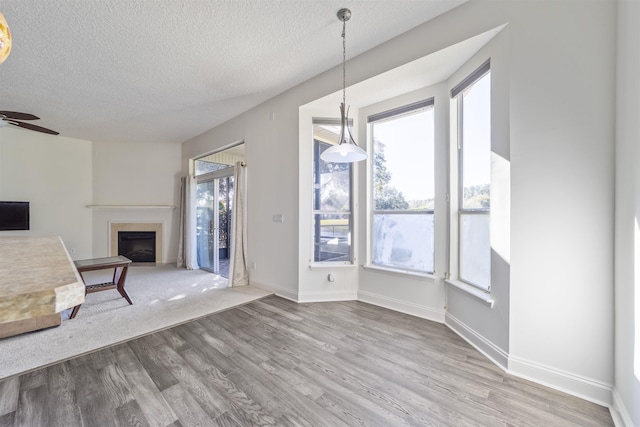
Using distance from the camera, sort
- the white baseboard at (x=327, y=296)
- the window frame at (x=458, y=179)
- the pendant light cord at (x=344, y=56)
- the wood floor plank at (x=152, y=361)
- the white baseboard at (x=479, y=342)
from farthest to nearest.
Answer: the white baseboard at (x=327, y=296)
the window frame at (x=458, y=179)
the pendant light cord at (x=344, y=56)
the white baseboard at (x=479, y=342)
the wood floor plank at (x=152, y=361)

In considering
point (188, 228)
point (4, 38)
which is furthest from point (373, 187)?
point (188, 228)

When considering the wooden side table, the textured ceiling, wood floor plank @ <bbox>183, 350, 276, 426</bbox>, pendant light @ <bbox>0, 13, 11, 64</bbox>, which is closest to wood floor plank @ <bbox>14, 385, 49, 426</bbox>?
wood floor plank @ <bbox>183, 350, 276, 426</bbox>

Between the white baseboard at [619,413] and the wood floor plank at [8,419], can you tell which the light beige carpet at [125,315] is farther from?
the white baseboard at [619,413]

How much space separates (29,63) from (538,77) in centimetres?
490

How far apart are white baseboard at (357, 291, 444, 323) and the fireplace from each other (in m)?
5.36

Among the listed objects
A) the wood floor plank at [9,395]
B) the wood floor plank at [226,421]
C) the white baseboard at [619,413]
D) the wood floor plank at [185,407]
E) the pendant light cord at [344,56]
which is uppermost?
the pendant light cord at [344,56]

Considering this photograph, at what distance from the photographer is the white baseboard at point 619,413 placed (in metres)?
1.47

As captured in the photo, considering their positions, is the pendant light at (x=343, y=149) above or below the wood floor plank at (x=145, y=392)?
above

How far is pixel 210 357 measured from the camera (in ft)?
7.25

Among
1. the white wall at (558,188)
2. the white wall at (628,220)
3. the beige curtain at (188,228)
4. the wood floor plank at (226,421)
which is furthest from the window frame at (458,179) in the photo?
the beige curtain at (188,228)

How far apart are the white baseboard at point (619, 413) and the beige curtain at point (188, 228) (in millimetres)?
6140

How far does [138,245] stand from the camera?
20.6ft

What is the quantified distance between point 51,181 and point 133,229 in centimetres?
174

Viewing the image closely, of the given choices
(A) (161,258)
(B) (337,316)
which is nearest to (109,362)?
(B) (337,316)
